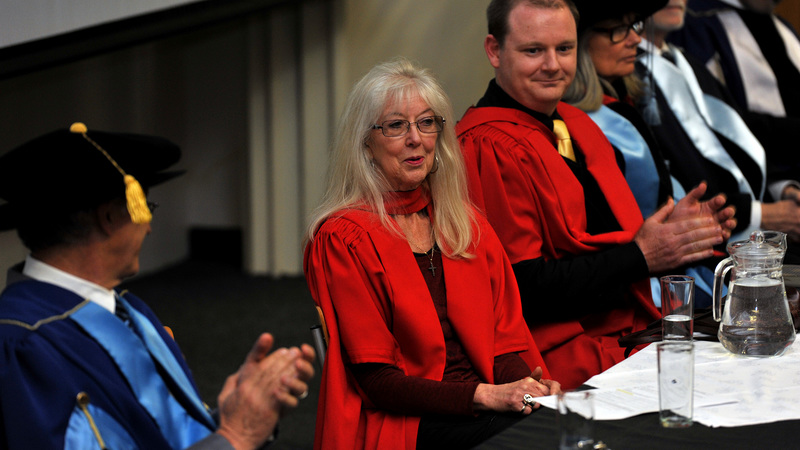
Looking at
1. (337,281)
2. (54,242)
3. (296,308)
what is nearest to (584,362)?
(337,281)

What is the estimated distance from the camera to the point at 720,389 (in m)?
1.78

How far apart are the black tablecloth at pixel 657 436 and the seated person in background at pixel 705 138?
2070 millimetres

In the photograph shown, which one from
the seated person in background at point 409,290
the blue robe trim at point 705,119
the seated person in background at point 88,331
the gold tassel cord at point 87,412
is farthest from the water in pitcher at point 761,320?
the blue robe trim at point 705,119

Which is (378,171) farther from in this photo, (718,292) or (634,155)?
(634,155)

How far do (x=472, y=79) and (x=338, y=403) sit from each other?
17.4ft

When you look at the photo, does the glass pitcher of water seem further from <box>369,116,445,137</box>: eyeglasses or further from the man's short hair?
the man's short hair

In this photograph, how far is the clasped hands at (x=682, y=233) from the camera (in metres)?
2.73

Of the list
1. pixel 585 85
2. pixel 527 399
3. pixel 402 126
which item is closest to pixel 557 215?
pixel 402 126

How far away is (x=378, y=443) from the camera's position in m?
2.06

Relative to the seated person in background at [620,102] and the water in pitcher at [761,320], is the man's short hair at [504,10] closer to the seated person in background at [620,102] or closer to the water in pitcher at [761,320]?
the seated person in background at [620,102]

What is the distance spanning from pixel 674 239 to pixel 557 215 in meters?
0.38

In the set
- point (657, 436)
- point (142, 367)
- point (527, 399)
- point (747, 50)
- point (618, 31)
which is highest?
point (618, 31)

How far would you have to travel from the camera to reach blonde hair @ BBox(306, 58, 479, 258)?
2.34 meters

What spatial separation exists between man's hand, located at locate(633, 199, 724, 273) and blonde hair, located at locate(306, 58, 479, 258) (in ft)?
2.15
